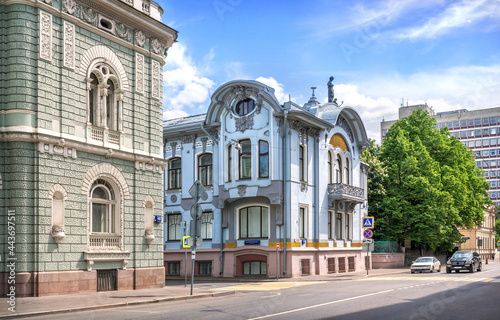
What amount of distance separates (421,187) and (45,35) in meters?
34.4

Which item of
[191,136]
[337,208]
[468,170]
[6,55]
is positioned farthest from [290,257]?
[468,170]

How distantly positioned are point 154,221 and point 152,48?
734cm

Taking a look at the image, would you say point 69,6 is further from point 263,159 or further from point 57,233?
point 263,159

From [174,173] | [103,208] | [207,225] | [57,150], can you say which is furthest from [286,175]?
[57,150]

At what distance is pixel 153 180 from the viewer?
25250 mm

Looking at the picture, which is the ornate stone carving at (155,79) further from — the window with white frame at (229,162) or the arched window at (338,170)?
the arched window at (338,170)

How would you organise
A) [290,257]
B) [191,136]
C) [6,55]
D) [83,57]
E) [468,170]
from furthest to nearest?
[468,170] → [191,136] → [290,257] → [83,57] → [6,55]

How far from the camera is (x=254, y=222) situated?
37.2 meters

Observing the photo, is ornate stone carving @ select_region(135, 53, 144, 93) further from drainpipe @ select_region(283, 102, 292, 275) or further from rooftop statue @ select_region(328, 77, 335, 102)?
rooftop statue @ select_region(328, 77, 335, 102)

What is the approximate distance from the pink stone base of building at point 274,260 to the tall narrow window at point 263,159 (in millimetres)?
4488

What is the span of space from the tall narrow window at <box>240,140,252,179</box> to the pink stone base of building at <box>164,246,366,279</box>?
179 inches

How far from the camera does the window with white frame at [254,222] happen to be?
36.8 metres

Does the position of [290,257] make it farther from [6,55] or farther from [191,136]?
[6,55]

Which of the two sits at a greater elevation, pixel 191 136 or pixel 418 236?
pixel 191 136
